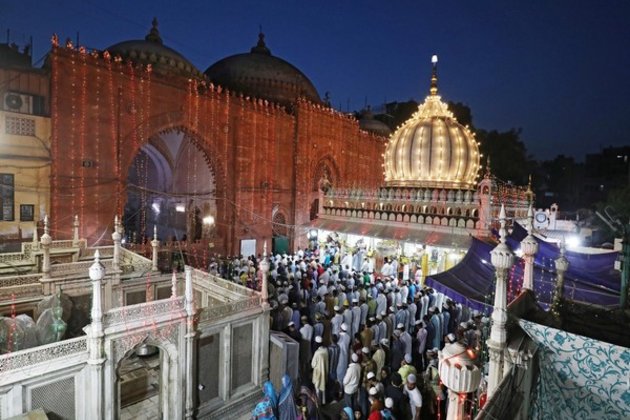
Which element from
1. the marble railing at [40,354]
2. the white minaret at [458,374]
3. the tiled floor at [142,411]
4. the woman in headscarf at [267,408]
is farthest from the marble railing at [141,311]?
the white minaret at [458,374]

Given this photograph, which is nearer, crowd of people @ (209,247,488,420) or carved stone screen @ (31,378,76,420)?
carved stone screen @ (31,378,76,420)

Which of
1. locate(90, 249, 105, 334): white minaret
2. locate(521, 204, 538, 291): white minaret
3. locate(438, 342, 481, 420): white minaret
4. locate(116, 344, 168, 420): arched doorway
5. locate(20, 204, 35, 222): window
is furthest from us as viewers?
locate(20, 204, 35, 222): window

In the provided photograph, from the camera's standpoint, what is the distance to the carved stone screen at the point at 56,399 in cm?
504

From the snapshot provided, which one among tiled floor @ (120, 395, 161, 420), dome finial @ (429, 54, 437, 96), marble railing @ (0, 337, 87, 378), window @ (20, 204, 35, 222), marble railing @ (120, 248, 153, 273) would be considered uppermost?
dome finial @ (429, 54, 437, 96)

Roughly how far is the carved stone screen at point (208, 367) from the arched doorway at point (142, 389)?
0.65 metres

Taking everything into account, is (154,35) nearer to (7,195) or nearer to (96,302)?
(7,195)

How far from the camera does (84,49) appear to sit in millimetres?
13922

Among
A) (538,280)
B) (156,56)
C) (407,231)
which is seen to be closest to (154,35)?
(156,56)

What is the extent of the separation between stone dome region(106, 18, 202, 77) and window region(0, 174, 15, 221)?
8687 millimetres

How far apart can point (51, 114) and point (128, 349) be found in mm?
11821

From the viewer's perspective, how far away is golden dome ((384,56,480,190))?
16.7 metres

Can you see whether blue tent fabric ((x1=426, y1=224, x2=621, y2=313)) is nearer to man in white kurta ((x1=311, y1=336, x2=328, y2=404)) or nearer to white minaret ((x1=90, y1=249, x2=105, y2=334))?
man in white kurta ((x1=311, y1=336, x2=328, y2=404))

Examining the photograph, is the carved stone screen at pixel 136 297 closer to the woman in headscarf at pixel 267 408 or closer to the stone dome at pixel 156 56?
the woman in headscarf at pixel 267 408

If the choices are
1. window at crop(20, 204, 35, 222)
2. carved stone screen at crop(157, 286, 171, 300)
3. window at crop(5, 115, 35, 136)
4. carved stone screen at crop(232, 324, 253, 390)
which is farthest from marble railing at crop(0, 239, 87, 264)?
carved stone screen at crop(232, 324, 253, 390)
